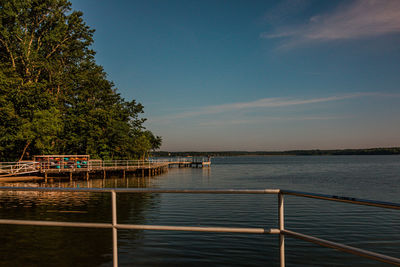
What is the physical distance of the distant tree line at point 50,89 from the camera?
34.5 metres

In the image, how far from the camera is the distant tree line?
34469mm

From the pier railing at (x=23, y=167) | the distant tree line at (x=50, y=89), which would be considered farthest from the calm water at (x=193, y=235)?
the distant tree line at (x=50, y=89)

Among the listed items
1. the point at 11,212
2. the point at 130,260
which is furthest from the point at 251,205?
the point at 11,212

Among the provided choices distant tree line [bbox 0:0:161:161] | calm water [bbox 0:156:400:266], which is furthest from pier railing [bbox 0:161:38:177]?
calm water [bbox 0:156:400:266]

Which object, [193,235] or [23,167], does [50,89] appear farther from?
[193,235]

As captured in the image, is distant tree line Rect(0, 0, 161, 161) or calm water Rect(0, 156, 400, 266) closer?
calm water Rect(0, 156, 400, 266)

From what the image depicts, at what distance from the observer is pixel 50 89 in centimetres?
4734

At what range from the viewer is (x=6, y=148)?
117 ft

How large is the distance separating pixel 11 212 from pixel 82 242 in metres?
8.31

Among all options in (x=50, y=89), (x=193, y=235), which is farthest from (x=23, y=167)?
(x=193, y=235)

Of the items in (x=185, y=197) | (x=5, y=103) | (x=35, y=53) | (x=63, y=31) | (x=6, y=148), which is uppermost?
(x=63, y=31)

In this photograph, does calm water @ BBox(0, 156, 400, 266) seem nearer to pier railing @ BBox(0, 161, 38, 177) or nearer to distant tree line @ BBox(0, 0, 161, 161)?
pier railing @ BBox(0, 161, 38, 177)

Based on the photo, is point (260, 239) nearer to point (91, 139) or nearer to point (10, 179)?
point (10, 179)

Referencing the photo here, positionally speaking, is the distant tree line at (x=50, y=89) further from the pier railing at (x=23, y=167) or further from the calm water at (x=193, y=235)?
the calm water at (x=193, y=235)
